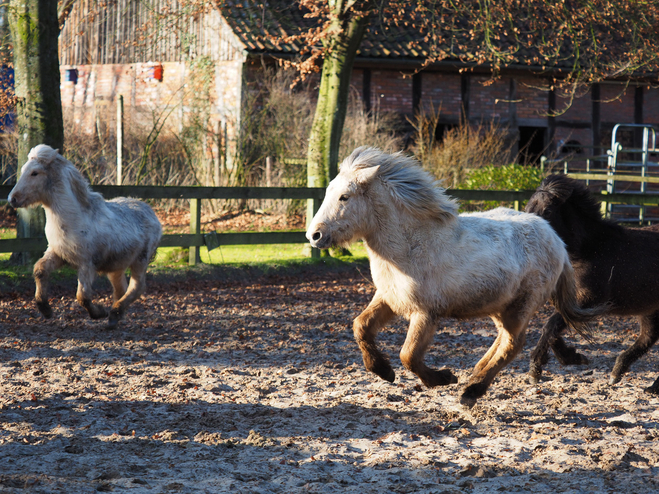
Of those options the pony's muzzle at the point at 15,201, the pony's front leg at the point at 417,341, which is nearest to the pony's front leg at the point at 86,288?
the pony's muzzle at the point at 15,201

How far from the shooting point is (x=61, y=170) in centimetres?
706

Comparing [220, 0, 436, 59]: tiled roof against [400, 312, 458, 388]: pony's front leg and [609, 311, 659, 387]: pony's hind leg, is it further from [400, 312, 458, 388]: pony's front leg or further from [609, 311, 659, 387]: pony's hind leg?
[400, 312, 458, 388]: pony's front leg

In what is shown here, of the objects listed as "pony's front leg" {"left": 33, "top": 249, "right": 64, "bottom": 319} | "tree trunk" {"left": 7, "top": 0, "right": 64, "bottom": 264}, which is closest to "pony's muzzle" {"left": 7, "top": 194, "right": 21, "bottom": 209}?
"pony's front leg" {"left": 33, "top": 249, "right": 64, "bottom": 319}

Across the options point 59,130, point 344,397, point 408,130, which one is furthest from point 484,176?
point 344,397

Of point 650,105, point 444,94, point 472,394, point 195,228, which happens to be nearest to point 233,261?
point 195,228

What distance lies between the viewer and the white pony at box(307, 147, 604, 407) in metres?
4.55

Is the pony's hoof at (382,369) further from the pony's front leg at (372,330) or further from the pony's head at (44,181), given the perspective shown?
the pony's head at (44,181)

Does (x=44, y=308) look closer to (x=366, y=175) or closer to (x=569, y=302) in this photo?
(x=366, y=175)

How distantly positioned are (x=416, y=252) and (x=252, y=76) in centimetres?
1526

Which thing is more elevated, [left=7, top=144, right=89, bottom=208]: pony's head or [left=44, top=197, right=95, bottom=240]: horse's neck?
[left=7, top=144, right=89, bottom=208]: pony's head

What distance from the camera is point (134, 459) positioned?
390 cm

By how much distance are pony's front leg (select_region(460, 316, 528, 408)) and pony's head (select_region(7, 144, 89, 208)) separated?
4284mm

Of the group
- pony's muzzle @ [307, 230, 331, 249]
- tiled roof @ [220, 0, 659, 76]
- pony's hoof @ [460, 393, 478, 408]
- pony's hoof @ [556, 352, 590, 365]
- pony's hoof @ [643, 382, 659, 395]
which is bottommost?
pony's hoof @ [643, 382, 659, 395]

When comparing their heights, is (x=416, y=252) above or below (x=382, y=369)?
above
